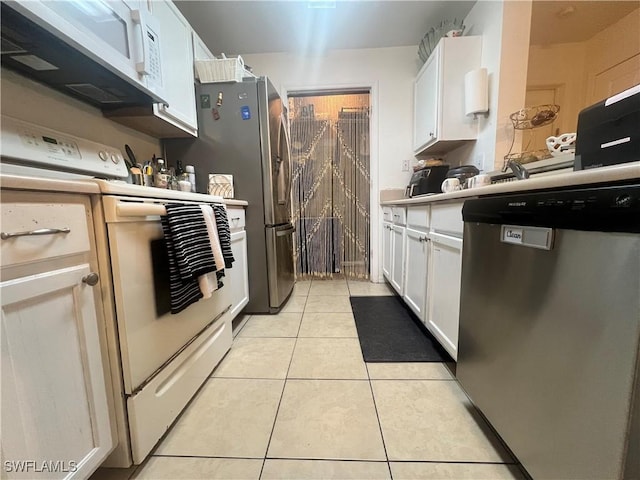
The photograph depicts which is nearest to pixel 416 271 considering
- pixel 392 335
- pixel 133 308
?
pixel 392 335

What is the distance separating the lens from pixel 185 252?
0.91 m

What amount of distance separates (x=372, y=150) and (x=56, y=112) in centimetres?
246

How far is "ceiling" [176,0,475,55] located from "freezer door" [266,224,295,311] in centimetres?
179

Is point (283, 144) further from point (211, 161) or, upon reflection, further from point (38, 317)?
point (38, 317)

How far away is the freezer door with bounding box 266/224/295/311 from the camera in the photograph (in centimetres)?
200

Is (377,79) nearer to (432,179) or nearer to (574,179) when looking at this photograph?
(432,179)

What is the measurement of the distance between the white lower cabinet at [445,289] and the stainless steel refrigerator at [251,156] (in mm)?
1129

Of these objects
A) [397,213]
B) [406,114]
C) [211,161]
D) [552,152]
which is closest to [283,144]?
[211,161]

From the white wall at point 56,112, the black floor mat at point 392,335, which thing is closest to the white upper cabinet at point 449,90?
the black floor mat at point 392,335

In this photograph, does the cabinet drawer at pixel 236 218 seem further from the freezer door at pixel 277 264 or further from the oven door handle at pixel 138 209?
the oven door handle at pixel 138 209

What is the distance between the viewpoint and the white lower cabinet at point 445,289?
3.74ft

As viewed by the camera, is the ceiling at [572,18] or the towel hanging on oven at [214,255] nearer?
the towel hanging on oven at [214,255]

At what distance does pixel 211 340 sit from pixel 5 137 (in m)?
1.07

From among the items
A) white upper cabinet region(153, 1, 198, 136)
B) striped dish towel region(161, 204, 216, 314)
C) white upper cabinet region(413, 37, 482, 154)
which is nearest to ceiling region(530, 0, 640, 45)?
white upper cabinet region(413, 37, 482, 154)
